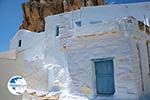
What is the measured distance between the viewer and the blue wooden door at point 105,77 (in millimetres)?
11305

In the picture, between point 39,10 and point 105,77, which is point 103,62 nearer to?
point 105,77

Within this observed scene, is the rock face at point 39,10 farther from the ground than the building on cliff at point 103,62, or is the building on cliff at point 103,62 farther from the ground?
the rock face at point 39,10

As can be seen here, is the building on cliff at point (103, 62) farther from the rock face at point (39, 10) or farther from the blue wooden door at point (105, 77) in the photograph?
the rock face at point (39, 10)

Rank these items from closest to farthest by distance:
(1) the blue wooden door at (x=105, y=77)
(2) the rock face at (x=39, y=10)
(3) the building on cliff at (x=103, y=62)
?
1. (3) the building on cliff at (x=103, y=62)
2. (1) the blue wooden door at (x=105, y=77)
3. (2) the rock face at (x=39, y=10)

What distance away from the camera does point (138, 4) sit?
1717 centimetres

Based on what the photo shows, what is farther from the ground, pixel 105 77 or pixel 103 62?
pixel 103 62

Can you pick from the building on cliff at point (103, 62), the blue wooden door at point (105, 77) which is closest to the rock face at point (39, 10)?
the building on cliff at point (103, 62)

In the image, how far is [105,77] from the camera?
11.5 m

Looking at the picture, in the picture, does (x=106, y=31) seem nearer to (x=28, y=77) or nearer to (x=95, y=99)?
(x=95, y=99)

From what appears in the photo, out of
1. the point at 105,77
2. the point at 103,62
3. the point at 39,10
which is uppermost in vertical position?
the point at 39,10

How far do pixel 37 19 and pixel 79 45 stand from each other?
18.6 metres

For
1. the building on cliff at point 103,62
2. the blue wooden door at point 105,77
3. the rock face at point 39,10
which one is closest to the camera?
the building on cliff at point 103,62

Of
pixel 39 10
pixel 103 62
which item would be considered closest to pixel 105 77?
pixel 103 62

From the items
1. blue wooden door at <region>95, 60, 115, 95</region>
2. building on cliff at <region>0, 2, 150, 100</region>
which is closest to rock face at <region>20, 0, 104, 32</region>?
building on cliff at <region>0, 2, 150, 100</region>
